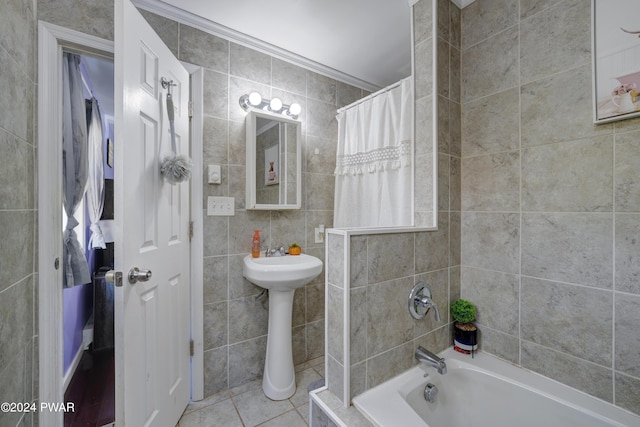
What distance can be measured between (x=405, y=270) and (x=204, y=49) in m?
1.78

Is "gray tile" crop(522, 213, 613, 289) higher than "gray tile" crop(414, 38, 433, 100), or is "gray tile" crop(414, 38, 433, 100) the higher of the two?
"gray tile" crop(414, 38, 433, 100)

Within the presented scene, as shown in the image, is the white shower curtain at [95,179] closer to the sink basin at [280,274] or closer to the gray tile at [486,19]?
the sink basin at [280,274]

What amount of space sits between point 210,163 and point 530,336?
1.99m

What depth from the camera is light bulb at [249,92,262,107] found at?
169cm

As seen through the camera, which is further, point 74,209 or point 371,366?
point 74,209

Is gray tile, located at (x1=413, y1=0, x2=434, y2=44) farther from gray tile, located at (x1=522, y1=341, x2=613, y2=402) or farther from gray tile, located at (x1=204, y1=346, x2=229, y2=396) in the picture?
gray tile, located at (x1=204, y1=346, x2=229, y2=396)

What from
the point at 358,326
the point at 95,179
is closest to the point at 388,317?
the point at 358,326

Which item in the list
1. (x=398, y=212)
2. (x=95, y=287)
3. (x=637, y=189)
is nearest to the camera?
(x=637, y=189)

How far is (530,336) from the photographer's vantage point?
123 cm

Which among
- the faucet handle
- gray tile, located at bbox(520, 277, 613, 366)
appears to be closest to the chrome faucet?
the faucet handle

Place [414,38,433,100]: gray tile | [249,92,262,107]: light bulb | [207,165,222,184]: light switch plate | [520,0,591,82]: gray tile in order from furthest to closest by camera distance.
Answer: [249,92,262,107]: light bulb < [207,165,222,184]: light switch plate < [414,38,433,100]: gray tile < [520,0,591,82]: gray tile

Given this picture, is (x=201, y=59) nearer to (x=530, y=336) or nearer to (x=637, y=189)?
(x=637, y=189)

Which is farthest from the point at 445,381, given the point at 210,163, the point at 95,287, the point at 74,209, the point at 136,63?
the point at 95,287

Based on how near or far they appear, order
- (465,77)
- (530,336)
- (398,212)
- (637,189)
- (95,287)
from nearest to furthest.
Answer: (637,189) < (530,336) < (465,77) < (398,212) < (95,287)
